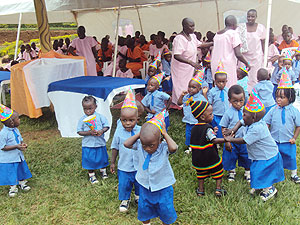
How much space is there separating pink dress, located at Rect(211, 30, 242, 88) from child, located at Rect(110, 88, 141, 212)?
2.56 metres

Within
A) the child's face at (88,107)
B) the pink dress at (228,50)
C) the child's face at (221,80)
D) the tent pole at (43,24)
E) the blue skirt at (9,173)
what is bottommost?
the blue skirt at (9,173)

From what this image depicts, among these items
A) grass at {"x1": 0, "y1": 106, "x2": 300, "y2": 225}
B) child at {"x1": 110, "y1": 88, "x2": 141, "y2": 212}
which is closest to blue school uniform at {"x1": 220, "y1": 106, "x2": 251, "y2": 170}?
grass at {"x1": 0, "y1": 106, "x2": 300, "y2": 225}

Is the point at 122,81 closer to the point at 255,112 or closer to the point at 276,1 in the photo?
the point at 255,112

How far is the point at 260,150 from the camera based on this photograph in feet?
10.0

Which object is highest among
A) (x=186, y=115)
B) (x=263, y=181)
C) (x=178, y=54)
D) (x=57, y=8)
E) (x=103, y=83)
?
(x=57, y=8)

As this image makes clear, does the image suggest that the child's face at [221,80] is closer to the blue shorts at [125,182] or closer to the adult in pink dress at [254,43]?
the blue shorts at [125,182]

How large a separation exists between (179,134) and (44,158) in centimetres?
233

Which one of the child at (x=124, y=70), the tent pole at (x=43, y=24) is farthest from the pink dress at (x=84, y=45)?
the tent pole at (x=43, y=24)

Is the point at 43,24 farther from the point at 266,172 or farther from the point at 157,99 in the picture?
the point at 266,172

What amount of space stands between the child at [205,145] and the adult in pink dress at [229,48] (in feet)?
7.08

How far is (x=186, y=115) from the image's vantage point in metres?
4.28

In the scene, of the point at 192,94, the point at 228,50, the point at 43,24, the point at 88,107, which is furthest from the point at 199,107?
the point at 43,24

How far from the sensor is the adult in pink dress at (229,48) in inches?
192

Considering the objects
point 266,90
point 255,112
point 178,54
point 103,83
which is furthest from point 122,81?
point 255,112
